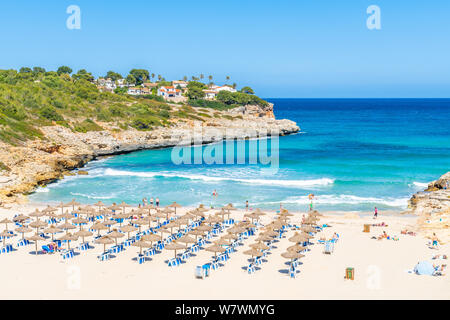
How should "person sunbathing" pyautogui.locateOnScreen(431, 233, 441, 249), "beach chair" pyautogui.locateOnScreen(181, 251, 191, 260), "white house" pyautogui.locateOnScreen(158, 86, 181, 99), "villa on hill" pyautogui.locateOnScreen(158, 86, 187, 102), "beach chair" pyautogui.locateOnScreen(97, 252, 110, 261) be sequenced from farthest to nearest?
"white house" pyautogui.locateOnScreen(158, 86, 181, 99) < "villa on hill" pyautogui.locateOnScreen(158, 86, 187, 102) < "person sunbathing" pyautogui.locateOnScreen(431, 233, 441, 249) < "beach chair" pyautogui.locateOnScreen(181, 251, 191, 260) < "beach chair" pyautogui.locateOnScreen(97, 252, 110, 261)

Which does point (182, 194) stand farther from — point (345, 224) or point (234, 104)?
point (234, 104)

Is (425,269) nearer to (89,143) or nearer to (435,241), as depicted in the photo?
(435,241)

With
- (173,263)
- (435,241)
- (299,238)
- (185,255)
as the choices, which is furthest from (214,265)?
(435,241)

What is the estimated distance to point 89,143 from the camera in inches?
2221

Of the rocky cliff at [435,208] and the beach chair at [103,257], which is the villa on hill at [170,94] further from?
the beach chair at [103,257]

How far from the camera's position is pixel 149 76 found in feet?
433

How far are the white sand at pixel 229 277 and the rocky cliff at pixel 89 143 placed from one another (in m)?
15.3

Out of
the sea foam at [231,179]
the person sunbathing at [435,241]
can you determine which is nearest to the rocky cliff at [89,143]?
the sea foam at [231,179]

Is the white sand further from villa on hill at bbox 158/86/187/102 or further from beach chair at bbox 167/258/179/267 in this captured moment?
villa on hill at bbox 158/86/187/102

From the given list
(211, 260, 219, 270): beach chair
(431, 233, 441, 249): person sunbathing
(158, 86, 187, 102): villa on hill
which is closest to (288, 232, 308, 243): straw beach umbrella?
(211, 260, 219, 270): beach chair

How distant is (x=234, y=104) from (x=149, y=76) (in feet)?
140
